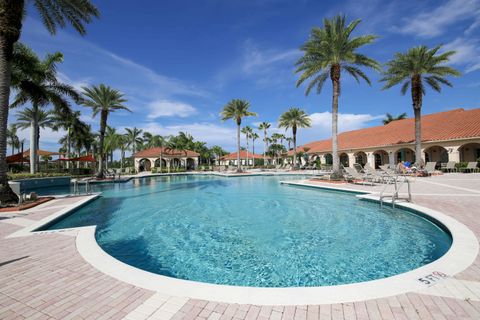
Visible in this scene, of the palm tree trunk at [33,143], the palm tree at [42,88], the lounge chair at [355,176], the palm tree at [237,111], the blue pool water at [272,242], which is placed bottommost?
the blue pool water at [272,242]

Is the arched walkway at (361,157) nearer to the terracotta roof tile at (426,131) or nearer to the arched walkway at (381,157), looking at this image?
the terracotta roof tile at (426,131)

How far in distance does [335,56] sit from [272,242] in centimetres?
1586

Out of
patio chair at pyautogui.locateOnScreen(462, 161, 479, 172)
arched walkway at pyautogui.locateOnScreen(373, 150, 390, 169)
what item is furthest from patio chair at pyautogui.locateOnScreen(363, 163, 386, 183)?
arched walkway at pyautogui.locateOnScreen(373, 150, 390, 169)

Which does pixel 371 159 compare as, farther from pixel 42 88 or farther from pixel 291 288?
pixel 42 88

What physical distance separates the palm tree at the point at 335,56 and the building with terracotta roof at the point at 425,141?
12367 mm

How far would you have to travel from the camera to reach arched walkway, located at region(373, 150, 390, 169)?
97.1ft

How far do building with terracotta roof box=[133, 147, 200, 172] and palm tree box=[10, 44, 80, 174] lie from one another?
77.3ft

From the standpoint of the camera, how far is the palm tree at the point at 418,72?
1881 centimetres

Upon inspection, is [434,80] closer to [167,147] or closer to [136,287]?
[136,287]

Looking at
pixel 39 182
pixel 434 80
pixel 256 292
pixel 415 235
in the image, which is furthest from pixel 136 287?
pixel 434 80

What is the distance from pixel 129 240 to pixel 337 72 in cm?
1750

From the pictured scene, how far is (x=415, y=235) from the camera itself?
19.2ft

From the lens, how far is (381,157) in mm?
30328

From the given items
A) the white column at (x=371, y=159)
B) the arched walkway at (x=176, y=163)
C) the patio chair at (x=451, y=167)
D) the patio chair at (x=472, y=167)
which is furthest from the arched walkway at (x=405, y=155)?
the arched walkway at (x=176, y=163)
